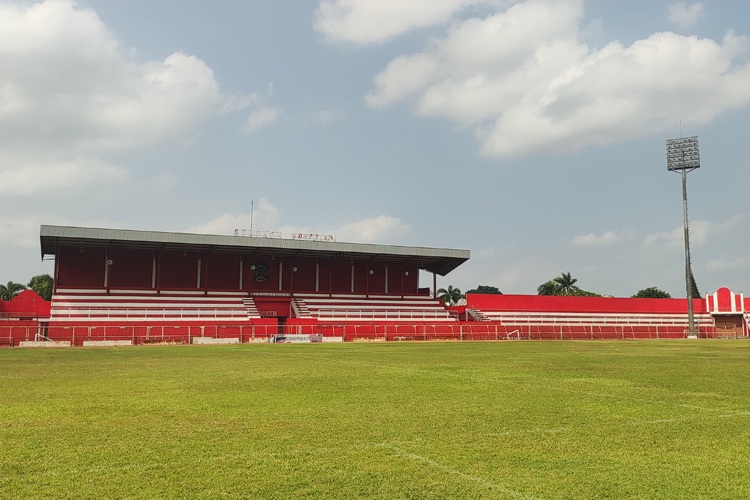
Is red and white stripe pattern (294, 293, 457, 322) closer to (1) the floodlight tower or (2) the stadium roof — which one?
(2) the stadium roof

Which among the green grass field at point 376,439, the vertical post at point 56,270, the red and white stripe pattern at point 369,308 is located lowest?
the green grass field at point 376,439

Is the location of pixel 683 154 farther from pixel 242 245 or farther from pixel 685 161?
pixel 242 245

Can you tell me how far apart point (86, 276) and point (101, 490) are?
49.0 metres

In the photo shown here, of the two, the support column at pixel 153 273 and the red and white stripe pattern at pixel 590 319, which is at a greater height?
the support column at pixel 153 273

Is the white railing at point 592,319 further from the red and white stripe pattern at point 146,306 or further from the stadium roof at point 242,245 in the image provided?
the red and white stripe pattern at point 146,306

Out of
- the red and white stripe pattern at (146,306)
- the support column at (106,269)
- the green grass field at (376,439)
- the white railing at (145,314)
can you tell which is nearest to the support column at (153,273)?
the red and white stripe pattern at (146,306)

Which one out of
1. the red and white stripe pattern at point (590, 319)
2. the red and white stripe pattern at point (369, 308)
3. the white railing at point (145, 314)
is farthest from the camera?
the red and white stripe pattern at point (590, 319)

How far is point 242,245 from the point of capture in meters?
48.7

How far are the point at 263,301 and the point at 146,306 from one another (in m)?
9.94

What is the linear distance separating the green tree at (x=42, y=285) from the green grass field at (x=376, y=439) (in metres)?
108

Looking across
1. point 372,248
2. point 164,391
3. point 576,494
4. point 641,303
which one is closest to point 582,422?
point 576,494

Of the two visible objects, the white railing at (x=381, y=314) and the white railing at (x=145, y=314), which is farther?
the white railing at (x=381, y=314)

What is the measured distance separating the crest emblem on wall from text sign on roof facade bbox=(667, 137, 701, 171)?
4041 cm

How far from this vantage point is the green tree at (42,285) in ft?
353
